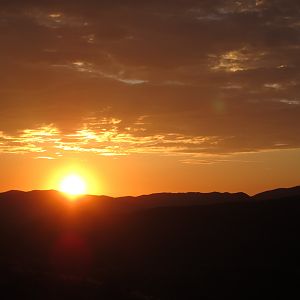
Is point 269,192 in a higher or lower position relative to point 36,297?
higher

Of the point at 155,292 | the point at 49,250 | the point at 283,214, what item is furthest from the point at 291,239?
the point at 49,250

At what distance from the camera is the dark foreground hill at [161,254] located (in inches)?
1416

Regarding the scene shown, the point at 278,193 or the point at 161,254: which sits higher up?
the point at 278,193

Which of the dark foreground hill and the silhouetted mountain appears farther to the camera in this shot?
the silhouetted mountain

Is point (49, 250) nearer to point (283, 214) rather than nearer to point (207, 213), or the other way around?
point (207, 213)

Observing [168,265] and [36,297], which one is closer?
[36,297]

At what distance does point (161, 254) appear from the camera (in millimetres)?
61750

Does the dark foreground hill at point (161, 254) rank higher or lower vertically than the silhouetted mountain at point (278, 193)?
lower

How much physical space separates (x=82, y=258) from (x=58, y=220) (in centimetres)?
2986

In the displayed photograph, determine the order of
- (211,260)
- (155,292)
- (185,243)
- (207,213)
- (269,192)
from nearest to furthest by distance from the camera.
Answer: (155,292) < (211,260) < (185,243) < (207,213) < (269,192)

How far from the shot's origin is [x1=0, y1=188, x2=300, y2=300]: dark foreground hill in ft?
118

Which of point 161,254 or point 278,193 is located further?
point 278,193

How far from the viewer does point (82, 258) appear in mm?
59156

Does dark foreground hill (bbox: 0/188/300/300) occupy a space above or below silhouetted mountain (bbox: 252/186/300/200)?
below
